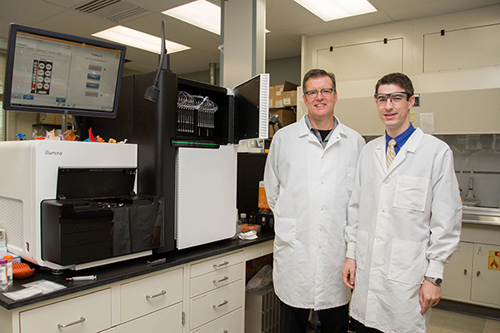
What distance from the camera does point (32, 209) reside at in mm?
1442

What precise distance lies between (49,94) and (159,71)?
1.54ft

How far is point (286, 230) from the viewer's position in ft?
6.10

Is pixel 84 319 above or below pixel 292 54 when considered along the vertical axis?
below

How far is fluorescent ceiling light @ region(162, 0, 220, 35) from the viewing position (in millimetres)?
3725

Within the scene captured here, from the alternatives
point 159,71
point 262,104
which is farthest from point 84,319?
point 262,104

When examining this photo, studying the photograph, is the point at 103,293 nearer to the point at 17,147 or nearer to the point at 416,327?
the point at 17,147

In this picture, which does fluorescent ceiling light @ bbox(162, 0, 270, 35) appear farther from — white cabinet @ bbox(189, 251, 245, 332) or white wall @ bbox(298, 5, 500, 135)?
white cabinet @ bbox(189, 251, 245, 332)

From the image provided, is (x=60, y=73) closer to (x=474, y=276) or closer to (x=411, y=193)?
(x=411, y=193)

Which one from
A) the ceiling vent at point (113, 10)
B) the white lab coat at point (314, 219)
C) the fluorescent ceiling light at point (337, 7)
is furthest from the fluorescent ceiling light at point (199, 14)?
the white lab coat at point (314, 219)

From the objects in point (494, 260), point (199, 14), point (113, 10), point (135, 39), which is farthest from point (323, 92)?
point (135, 39)

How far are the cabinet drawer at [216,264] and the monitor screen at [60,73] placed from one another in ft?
2.81

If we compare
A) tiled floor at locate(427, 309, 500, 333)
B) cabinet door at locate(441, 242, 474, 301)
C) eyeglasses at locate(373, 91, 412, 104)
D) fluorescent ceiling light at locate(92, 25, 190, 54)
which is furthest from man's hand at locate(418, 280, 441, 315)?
fluorescent ceiling light at locate(92, 25, 190, 54)

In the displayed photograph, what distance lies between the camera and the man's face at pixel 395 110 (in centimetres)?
153

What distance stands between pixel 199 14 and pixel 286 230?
2943 mm
